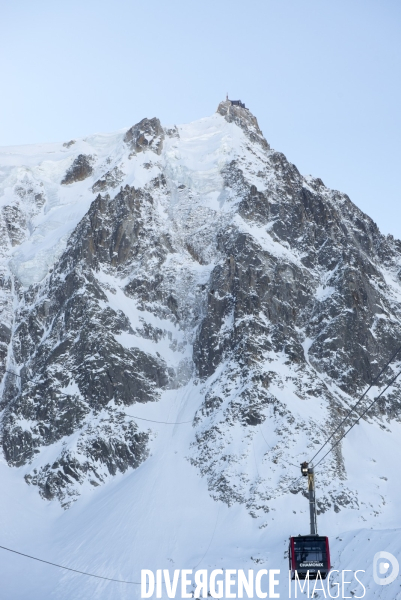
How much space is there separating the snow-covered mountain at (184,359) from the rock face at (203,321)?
0.35 meters

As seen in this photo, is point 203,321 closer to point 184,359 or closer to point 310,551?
point 184,359

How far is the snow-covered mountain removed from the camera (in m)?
94.2

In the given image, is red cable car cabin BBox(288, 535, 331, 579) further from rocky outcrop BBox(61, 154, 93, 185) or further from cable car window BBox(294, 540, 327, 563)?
rocky outcrop BBox(61, 154, 93, 185)

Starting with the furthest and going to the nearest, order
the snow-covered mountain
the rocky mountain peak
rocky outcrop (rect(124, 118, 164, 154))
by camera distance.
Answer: the rocky mountain peak < rocky outcrop (rect(124, 118, 164, 154)) < the snow-covered mountain

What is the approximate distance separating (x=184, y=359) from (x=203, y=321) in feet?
25.0

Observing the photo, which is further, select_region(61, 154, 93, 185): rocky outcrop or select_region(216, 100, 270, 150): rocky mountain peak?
select_region(216, 100, 270, 150): rocky mountain peak

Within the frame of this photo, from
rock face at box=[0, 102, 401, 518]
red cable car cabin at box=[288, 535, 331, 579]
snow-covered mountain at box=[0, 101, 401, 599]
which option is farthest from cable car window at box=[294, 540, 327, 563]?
rock face at box=[0, 102, 401, 518]

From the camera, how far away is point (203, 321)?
12756 cm

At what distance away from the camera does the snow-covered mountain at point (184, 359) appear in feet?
309

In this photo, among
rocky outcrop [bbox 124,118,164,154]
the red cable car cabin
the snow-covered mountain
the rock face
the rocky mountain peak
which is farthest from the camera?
the rocky mountain peak

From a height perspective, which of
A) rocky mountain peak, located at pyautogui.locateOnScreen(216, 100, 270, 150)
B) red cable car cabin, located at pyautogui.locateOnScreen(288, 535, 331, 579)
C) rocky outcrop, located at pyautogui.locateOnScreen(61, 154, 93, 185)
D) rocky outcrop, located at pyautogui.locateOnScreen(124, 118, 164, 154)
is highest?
rocky mountain peak, located at pyautogui.locateOnScreen(216, 100, 270, 150)

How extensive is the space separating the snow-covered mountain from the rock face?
0.35 m

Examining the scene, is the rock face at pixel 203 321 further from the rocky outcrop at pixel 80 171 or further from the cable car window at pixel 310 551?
the cable car window at pixel 310 551

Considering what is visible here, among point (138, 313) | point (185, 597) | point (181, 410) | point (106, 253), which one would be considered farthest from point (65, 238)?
point (185, 597)
